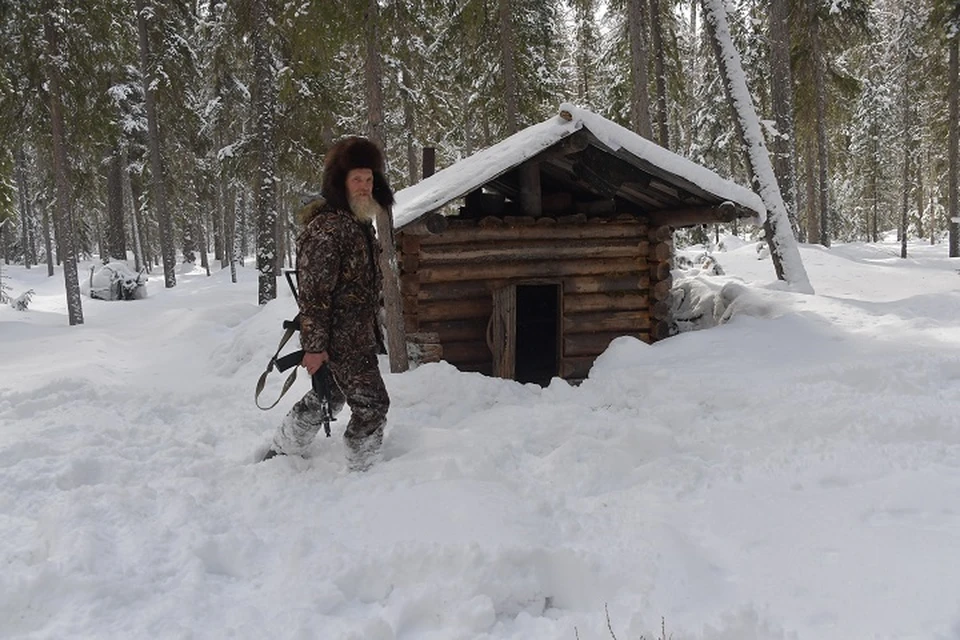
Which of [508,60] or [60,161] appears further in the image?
[508,60]

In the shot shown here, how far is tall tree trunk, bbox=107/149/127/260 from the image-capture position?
21703mm

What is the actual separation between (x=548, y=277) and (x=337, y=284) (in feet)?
13.6

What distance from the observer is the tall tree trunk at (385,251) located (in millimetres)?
6699

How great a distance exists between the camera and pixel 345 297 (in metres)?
4.23

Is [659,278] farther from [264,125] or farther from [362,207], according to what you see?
[264,125]

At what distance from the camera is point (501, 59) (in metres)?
16.1

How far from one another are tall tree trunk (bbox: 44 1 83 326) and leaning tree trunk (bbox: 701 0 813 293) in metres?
13.6

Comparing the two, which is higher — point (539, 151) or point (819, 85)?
point (819, 85)

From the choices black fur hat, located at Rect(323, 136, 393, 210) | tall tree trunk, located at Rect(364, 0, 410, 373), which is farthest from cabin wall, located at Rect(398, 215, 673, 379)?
black fur hat, located at Rect(323, 136, 393, 210)

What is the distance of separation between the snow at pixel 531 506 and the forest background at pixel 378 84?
4295 millimetres

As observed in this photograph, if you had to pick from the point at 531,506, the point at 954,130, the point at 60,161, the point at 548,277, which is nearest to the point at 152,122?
the point at 60,161

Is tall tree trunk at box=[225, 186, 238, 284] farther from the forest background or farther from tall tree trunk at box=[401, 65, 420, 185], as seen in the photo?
tall tree trunk at box=[401, 65, 420, 185]

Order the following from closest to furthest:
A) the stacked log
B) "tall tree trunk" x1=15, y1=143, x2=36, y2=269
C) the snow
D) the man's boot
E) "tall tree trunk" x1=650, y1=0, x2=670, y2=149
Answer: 1. the snow
2. the man's boot
3. the stacked log
4. "tall tree trunk" x1=650, y1=0, x2=670, y2=149
5. "tall tree trunk" x1=15, y1=143, x2=36, y2=269

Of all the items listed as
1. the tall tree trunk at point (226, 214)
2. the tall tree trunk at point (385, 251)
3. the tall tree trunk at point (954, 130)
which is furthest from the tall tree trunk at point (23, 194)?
the tall tree trunk at point (954, 130)
